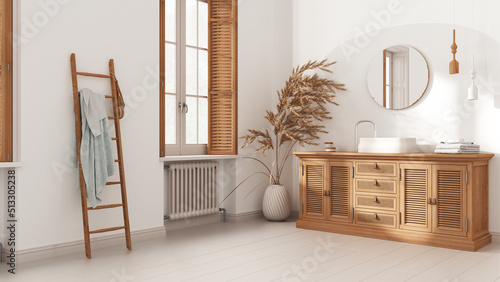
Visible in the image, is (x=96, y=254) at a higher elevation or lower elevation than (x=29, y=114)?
lower

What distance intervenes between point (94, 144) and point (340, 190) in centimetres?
248

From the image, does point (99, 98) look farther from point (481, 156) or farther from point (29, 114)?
point (481, 156)

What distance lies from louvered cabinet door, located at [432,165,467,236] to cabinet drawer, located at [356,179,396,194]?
1.32 ft

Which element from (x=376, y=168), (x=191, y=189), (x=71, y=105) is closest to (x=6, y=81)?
(x=71, y=105)

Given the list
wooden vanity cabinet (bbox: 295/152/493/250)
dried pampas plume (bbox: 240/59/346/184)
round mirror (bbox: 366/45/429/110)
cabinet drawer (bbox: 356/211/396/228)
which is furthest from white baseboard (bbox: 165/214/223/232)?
round mirror (bbox: 366/45/429/110)

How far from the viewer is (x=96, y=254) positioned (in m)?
3.81

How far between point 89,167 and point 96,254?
73 cm

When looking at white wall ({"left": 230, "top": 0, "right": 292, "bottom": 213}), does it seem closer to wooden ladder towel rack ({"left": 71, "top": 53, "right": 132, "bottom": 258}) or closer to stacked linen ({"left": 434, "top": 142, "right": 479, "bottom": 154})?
wooden ladder towel rack ({"left": 71, "top": 53, "right": 132, "bottom": 258})

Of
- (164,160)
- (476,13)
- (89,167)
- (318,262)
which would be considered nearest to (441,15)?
(476,13)

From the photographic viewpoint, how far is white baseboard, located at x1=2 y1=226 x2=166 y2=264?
3.57 metres

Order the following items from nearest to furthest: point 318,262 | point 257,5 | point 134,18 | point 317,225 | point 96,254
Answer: point 318,262 → point 96,254 → point 134,18 → point 317,225 → point 257,5

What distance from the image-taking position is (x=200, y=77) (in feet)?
17.3

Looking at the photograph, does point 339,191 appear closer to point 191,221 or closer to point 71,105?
point 191,221

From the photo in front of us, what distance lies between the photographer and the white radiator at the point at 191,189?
4867mm
